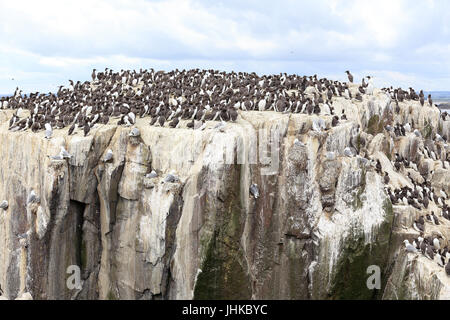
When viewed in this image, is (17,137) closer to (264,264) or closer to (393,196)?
(264,264)

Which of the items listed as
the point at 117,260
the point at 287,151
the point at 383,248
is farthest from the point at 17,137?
the point at 383,248

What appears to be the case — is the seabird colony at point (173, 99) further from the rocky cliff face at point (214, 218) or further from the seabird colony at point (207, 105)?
the rocky cliff face at point (214, 218)

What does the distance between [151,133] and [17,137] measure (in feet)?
23.3

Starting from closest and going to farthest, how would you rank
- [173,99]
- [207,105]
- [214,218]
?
[214,218] → [207,105] → [173,99]

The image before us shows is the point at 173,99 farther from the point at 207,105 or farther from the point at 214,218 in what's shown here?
the point at 214,218

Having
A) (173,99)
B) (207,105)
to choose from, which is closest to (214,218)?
(207,105)

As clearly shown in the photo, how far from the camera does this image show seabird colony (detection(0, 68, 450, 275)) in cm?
2541

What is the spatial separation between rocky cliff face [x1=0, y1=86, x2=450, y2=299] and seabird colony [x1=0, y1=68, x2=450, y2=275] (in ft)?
2.30

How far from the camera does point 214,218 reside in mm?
22891

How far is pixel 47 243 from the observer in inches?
967

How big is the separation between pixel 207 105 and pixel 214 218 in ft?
21.7

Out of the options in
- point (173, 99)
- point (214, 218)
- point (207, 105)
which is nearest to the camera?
point (214, 218)

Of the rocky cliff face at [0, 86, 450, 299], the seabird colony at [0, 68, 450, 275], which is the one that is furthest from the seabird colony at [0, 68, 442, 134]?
the rocky cliff face at [0, 86, 450, 299]

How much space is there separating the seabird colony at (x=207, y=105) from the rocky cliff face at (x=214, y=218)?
2.30 ft
